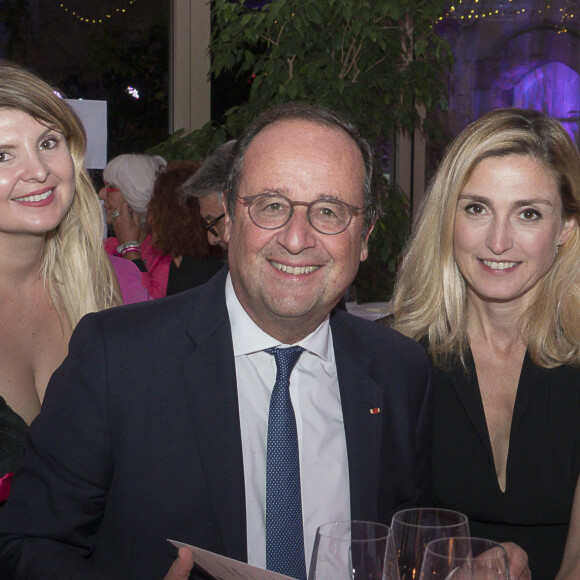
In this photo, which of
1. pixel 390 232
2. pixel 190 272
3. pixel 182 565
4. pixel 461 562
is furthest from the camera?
pixel 390 232

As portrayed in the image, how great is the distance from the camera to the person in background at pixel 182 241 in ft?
12.7

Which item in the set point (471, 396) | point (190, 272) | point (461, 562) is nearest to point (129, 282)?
point (190, 272)

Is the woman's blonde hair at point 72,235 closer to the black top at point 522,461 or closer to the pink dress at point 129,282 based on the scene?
the pink dress at point 129,282

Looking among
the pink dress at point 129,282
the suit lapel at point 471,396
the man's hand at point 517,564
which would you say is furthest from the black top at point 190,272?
the man's hand at point 517,564

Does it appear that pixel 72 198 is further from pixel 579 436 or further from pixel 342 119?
pixel 579 436

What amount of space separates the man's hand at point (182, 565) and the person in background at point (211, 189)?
2.55 m

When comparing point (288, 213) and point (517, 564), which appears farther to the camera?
point (288, 213)

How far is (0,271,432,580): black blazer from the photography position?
58.7 inches

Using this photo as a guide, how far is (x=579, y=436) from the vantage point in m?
2.11

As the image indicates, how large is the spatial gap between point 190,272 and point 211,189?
0.42m

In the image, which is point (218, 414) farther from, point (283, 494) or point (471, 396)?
point (471, 396)

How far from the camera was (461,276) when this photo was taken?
2285 mm

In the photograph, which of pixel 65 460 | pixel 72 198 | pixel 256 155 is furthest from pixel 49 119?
pixel 65 460

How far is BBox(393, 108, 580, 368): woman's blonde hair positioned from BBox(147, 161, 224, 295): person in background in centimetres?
171
